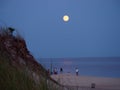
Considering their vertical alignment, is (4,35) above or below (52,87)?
above

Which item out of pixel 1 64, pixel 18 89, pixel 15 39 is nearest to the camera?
pixel 18 89

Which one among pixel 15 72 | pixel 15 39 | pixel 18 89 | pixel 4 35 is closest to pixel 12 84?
pixel 18 89

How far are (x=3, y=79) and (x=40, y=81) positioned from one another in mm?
451

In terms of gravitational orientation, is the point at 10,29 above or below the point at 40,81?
above

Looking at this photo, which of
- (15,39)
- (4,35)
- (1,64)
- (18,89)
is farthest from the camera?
(15,39)

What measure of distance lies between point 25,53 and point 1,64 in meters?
4.84

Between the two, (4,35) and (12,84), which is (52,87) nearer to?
(12,84)

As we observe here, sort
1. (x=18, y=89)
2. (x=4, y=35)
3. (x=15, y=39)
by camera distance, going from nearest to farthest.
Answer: (x=18, y=89) → (x=4, y=35) → (x=15, y=39)

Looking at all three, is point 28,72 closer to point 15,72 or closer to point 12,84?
point 15,72

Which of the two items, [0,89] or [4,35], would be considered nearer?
[0,89]

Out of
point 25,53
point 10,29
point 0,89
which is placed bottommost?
point 0,89

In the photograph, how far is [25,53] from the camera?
29.0 feet

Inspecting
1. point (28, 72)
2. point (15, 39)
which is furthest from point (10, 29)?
point (28, 72)

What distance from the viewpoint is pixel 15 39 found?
28.8 ft
